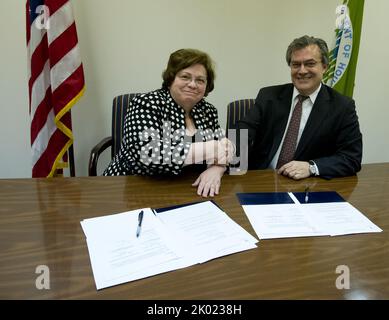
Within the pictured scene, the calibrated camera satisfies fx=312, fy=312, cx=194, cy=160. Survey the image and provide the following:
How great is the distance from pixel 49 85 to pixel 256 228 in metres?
1.74

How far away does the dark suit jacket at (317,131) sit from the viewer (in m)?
1.52

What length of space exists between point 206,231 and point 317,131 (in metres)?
0.98

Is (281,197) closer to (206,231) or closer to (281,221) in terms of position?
(281,221)

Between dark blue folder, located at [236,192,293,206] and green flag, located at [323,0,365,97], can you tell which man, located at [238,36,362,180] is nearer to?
dark blue folder, located at [236,192,293,206]

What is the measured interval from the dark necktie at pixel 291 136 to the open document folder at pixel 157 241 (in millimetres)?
776

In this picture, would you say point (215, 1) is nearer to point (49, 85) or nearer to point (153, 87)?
point (153, 87)

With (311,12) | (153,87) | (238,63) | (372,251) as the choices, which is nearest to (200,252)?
(372,251)

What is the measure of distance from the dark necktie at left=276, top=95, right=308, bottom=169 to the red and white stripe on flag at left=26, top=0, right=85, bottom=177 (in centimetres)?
134

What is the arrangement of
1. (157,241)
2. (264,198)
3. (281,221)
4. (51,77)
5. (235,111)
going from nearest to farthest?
(157,241) → (281,221) → (264,198) → (51,77) → (235,111)

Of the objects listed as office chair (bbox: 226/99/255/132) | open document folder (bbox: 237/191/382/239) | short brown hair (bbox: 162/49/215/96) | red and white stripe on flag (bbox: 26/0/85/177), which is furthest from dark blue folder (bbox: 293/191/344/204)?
red and white stripe on flag (bbox: 26/0/85/177)

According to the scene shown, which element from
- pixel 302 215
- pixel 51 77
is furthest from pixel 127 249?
pixel 51 77

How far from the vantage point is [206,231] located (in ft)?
3.22

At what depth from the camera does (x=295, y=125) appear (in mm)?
1732

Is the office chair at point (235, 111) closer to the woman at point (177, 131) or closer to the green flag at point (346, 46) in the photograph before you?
the woman at point (177, 131)
